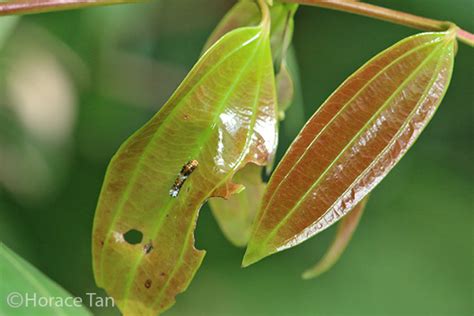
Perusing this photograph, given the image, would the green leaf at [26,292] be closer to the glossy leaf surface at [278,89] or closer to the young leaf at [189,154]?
the young leaf at [189,154]

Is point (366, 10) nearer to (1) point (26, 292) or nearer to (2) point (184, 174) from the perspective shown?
(2) point (184, 174)

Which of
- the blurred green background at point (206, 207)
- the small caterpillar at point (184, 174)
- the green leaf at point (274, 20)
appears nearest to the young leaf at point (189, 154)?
the small caterpillar at point (184, 174)

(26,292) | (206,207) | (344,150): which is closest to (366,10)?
(344,150)

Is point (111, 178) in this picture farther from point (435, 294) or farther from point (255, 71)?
point (435, 294)

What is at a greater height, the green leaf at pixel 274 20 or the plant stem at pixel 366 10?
the plant stem at pixel 366 10

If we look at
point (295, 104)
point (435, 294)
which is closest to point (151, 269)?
point (295, 104)

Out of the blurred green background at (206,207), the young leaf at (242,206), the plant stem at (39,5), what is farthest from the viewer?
the blurred green background at (206,207)
